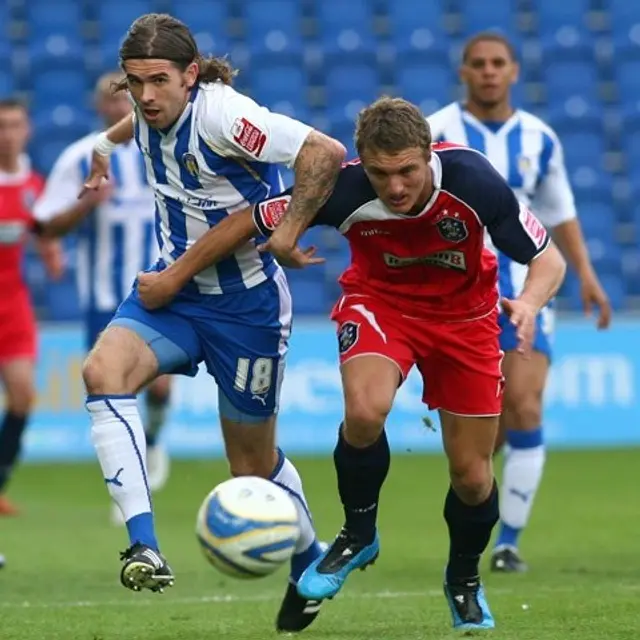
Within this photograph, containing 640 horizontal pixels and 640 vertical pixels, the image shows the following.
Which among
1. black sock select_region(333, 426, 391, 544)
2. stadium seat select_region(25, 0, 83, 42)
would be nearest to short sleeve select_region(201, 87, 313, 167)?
black sock select_region(333, 426, 391, 544)

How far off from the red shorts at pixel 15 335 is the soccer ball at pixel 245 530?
20.6 ft

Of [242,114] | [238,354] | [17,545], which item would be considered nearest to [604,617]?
[238,354]

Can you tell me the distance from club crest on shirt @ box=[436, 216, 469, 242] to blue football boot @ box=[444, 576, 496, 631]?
1240 mm

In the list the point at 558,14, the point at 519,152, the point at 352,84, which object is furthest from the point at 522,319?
the point at 558,14

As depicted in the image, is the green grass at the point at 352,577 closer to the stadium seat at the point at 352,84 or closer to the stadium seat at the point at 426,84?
the stadium seat at the point at 426,84

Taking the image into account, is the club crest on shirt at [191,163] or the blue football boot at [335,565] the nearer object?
the blue football boot at [335,565]

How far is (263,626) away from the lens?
636cm

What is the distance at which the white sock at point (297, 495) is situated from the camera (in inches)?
258

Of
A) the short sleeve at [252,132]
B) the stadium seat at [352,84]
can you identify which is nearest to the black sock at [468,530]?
the short sleeve at [252,132]

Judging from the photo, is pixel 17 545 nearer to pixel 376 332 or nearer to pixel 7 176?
pixel 7 176

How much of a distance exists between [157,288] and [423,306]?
0.96 metres

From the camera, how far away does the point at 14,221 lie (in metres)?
11.9

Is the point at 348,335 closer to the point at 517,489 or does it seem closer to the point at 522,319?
the point at 522,319

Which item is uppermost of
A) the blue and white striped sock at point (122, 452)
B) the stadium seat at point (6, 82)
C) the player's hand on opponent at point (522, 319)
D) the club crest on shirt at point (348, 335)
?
the stadium seat at point (6, 82)
